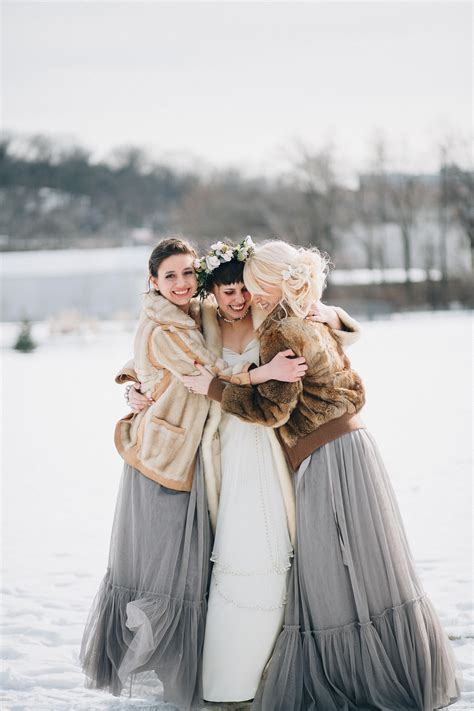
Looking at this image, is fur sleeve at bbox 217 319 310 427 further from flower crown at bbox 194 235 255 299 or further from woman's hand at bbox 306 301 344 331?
flower crown at bbox 194 235 255 299

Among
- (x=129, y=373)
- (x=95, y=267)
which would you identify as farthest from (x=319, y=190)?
(x=129, y=373)

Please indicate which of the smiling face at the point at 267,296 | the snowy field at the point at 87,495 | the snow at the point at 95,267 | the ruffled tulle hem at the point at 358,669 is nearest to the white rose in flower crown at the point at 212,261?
the smiling face at the point at 267,296

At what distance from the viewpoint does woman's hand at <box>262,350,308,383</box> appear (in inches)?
135

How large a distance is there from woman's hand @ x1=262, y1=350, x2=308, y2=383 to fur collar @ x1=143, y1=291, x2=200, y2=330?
1.41 feet

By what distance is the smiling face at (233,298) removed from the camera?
3.72 meters

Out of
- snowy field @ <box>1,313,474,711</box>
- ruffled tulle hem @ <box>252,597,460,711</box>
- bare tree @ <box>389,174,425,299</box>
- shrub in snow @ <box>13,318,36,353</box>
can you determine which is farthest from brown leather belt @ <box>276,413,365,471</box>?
bare tree @ <box>389,174,425,299</box>

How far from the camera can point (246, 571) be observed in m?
3.61

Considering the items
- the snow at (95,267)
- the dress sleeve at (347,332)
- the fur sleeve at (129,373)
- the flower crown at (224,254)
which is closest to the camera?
the flower crown at (224,254)

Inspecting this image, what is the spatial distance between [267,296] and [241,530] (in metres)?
0.99

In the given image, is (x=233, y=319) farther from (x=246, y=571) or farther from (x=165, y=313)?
(x=246, y=571)

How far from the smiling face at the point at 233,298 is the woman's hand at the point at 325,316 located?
0.28 m

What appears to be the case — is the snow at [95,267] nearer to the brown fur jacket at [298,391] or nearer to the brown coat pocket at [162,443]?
the brown coat pocket at [162,443]

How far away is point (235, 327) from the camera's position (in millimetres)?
3855

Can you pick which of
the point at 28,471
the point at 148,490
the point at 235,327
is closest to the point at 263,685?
the point at 148,490
